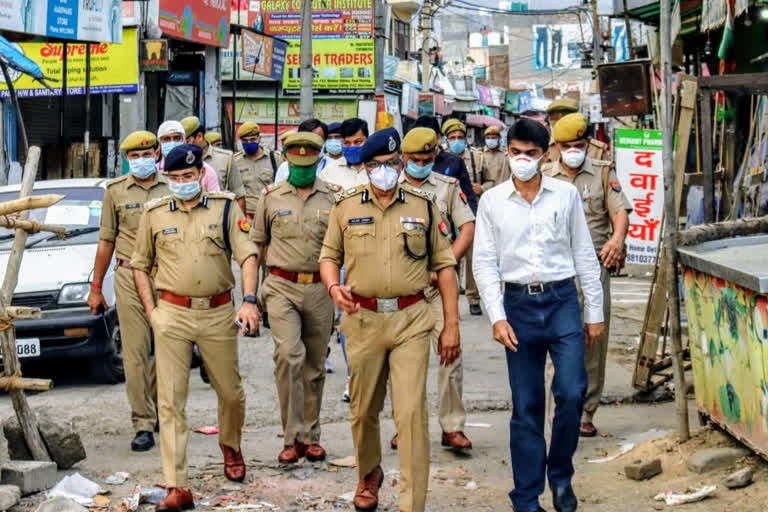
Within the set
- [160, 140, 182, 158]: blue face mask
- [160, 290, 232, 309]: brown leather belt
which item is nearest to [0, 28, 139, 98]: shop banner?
[160, 140, 182, 158]: blue face mask

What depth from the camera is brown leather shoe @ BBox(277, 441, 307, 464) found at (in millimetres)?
7285

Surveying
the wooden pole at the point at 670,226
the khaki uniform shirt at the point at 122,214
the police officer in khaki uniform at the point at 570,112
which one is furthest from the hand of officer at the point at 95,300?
the wooden pole at the point at 670,226

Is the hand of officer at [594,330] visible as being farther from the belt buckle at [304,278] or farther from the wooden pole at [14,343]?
the wooden pole at [14,343]

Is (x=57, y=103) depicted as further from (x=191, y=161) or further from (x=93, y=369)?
(x=191, y=161)

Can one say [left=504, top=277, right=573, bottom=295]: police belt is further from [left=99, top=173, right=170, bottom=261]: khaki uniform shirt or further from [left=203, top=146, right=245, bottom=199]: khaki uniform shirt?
[left=203, top=146, right=245, bottom=199]: khaki uniform shirt

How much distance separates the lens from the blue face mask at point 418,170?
751 centimetres

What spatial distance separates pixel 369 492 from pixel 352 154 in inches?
133

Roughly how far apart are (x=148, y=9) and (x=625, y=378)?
1539 centimetres

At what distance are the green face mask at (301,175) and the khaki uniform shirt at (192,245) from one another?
696 millimetres

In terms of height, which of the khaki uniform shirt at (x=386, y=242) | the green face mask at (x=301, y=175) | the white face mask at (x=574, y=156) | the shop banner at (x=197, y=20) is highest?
the shop banner at (x=197, y=20)

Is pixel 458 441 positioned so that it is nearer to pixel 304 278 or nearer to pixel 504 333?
pixel 304 278

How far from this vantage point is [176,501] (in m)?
6.23

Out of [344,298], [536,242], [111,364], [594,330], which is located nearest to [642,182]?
[111,364]

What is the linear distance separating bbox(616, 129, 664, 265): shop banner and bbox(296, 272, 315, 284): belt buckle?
630 centimetres
